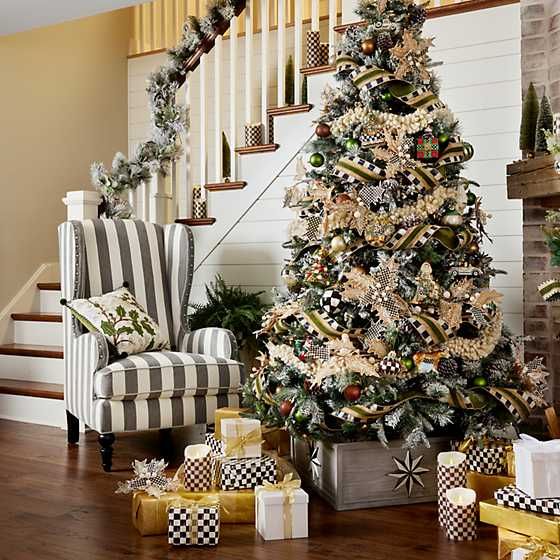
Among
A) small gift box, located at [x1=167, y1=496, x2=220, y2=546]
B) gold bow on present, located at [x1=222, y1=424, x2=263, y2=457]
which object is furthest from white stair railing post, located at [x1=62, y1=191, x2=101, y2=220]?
small gift box, located at [x1=167, y1=496, x2=220, y2=546]

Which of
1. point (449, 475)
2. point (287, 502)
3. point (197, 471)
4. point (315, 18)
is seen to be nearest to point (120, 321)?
point (197, 471)

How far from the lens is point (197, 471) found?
3100mm

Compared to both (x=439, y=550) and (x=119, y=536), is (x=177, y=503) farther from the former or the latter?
(x=439, y=550)

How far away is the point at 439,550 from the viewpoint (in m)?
2.74

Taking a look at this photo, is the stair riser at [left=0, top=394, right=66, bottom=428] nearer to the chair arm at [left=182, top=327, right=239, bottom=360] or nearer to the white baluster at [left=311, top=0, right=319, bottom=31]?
the chair arm at [left=182, top=327, right=239, bottom=360]

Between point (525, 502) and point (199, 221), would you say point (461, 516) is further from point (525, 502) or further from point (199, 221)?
point (199, 221)

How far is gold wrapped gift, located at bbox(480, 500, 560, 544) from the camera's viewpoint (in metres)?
2.52

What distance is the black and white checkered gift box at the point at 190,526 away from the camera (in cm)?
278

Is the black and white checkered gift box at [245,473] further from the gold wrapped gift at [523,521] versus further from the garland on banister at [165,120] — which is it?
the garland on banister at [165,120]

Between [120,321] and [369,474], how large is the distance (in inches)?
57.9

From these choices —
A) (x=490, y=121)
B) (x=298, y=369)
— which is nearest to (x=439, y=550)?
(x=298, y=369)

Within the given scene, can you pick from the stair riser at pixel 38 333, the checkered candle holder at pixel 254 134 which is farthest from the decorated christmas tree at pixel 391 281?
the stair riser at pixel 38 333

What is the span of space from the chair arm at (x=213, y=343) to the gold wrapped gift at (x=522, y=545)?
183cm

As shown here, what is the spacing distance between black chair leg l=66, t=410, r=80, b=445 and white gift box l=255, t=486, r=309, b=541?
1.74m
